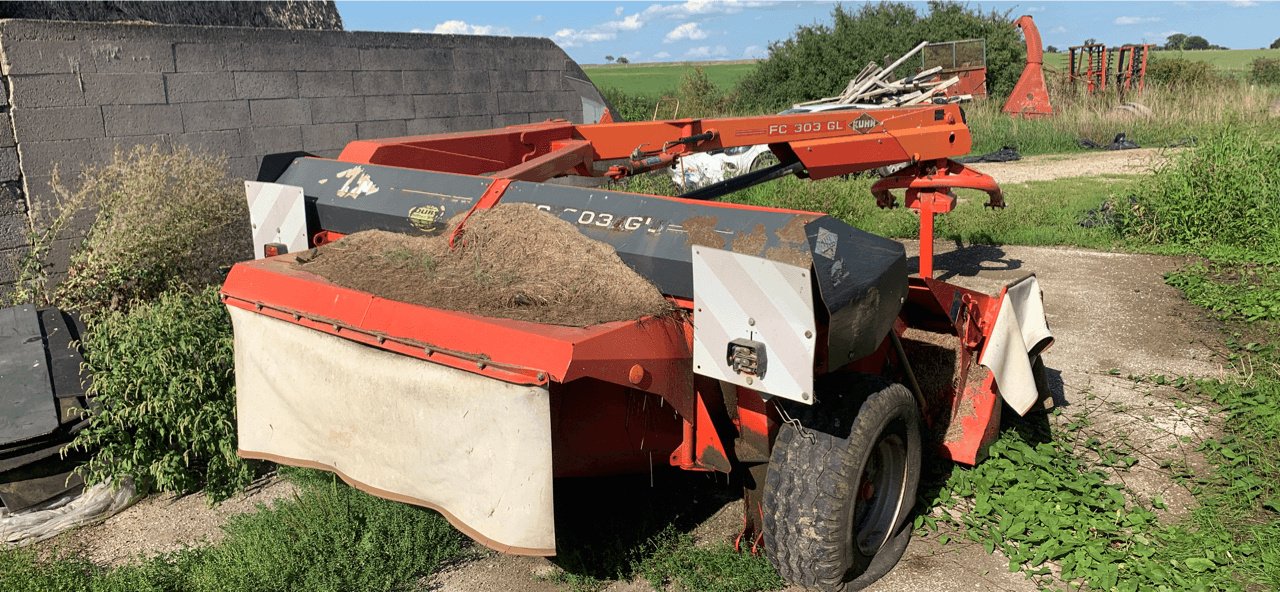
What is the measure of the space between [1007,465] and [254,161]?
16.8 ft

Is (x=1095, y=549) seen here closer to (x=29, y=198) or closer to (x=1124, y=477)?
(x=1124, y=477)

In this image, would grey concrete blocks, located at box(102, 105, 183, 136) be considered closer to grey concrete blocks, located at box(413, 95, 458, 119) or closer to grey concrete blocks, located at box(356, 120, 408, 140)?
grey concrete blocks, located at box(356, 120, 408, 140)

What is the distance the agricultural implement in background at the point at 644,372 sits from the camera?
2.72 meters

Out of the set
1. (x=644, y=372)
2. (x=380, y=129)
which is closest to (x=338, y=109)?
(x=380, y=129)

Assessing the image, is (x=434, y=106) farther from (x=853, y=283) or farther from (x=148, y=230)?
(x=853, y=283)

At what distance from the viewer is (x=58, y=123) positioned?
17.7 ft

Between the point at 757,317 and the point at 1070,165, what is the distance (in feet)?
44.1

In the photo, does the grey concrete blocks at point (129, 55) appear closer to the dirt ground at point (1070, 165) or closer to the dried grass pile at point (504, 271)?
the dried grass pile at point (504, 271)

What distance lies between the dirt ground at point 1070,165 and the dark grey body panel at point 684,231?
10.5m

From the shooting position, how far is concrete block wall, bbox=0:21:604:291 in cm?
529

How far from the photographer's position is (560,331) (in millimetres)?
2699

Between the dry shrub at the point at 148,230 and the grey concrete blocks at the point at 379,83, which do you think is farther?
the grey concrete blocks at the point at 379,83

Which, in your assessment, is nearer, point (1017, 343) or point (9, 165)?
point (1017, 343)

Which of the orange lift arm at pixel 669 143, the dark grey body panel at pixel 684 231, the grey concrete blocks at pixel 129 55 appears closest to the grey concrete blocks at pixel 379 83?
the grey concrete blocks at pixel 129 55
